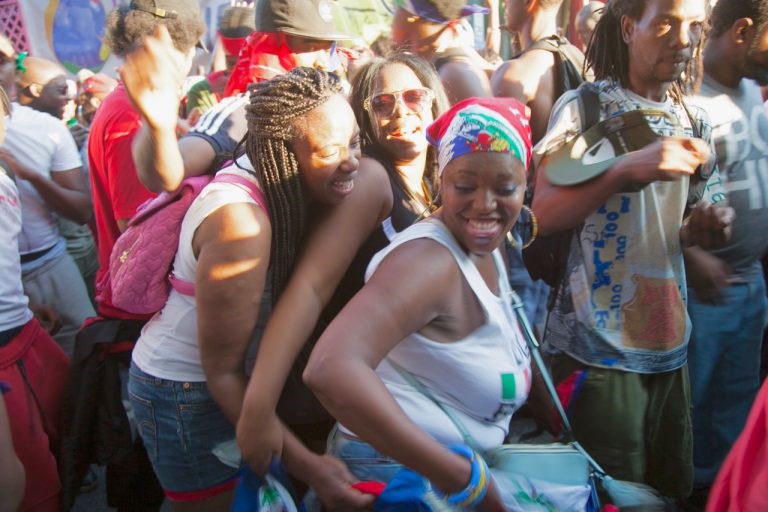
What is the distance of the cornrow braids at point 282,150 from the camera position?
1776 mm

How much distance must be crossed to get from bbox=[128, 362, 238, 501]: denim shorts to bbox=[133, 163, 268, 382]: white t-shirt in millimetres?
33

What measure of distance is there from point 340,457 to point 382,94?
1.26 meters

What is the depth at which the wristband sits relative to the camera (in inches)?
55.7

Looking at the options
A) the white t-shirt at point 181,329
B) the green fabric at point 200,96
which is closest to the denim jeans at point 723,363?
the white t-shirt at point 181,329

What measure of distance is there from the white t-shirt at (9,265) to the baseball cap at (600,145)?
1.97 m

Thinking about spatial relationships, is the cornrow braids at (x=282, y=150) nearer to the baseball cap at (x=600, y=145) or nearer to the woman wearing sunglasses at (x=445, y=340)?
the woman wearing sunglasses at (x=445, y=340)

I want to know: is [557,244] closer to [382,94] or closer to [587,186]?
[587,186]

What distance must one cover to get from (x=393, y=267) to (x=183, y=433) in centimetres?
95

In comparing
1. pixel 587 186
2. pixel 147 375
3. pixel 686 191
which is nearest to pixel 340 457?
pixel 147 375

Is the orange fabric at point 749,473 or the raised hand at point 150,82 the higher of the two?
the raised hand at point 150,82

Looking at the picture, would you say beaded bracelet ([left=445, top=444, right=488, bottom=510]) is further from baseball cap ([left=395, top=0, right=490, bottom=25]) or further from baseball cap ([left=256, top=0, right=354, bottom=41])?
baseball cap ([left=395, top=0, right=490, bottom=25])

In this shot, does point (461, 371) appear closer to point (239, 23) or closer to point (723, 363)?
point (723, 363)

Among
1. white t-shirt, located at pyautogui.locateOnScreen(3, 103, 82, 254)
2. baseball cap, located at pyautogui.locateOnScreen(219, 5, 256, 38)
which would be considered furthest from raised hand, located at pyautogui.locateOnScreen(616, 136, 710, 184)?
baseball cap, located at pyautogui.locateOnScreen(219, 5, 256, 38)

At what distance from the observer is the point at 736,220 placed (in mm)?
2617
